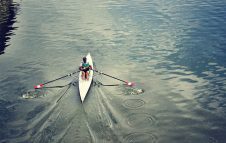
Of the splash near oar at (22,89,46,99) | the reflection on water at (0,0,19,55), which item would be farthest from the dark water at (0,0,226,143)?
the splash near oar at (22,89,46,99)

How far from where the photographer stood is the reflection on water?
57.4 metres

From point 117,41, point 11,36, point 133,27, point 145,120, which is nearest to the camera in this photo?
point 145,120

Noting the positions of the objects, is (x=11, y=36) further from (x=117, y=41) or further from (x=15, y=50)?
(x=117, y=41)

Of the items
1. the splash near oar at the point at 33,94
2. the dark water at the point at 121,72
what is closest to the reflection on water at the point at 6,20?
the dark water at the point at 121,72

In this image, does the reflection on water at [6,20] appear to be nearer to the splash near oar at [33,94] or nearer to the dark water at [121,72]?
the dark water at [121,72]

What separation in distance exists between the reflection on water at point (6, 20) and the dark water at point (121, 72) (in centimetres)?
38

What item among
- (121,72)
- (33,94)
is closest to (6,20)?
(121,72)

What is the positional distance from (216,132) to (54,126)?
1520 centimetres

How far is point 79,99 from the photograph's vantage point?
3042 centimetres

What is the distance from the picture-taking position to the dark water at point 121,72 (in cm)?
2539

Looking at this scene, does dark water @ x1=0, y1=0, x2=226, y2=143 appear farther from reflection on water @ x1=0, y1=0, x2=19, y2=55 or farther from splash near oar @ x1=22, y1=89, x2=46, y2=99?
splash near oar @ x1=22, y1=89, x2=46, y2=99

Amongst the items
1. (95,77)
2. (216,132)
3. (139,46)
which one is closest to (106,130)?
(216,132)

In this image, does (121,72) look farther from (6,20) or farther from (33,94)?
(6,20)

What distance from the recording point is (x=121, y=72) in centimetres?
4028
